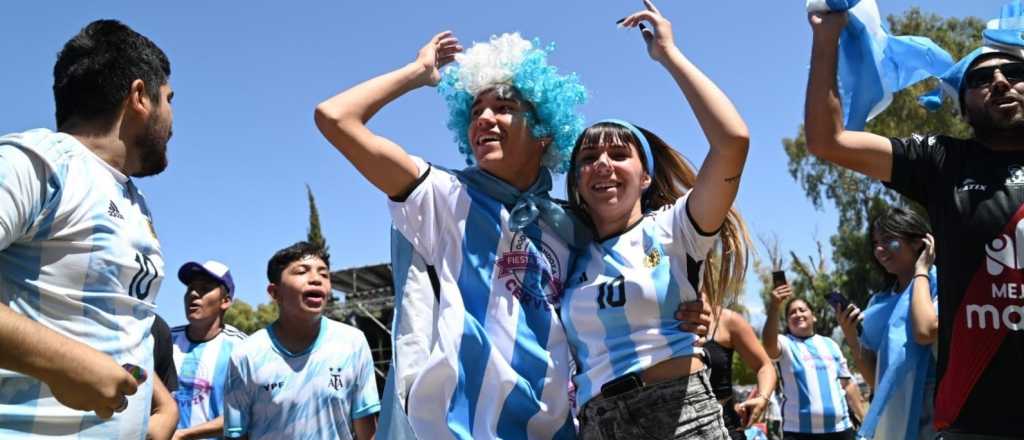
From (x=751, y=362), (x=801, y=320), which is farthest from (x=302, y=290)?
(x=801, y=320)

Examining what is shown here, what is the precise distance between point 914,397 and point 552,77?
8.31 feet

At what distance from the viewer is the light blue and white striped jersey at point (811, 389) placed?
902 centimetres

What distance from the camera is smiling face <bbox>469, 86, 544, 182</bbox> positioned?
11.5 feet

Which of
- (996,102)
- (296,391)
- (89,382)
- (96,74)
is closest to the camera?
(89,382)

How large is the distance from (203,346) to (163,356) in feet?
9.35

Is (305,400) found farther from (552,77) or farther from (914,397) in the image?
(914,397)

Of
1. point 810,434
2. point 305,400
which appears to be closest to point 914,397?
point 305,400

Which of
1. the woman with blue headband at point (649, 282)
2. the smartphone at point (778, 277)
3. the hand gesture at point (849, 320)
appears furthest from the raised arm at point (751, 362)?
the woman with blue headband at point (649, 282)

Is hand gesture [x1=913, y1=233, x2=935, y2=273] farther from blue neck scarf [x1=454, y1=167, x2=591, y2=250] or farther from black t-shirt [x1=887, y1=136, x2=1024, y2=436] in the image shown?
blue neck scarf [x1=454, y1=167, x2=591, y2=250]

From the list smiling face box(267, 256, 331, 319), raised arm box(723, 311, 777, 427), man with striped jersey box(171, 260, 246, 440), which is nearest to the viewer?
raised arm box(723, 311, 777, 427)

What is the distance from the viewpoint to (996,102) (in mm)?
3047

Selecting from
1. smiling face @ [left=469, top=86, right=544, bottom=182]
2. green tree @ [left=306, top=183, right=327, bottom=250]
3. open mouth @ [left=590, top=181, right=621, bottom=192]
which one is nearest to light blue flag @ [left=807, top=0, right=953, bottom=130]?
open mouth @ [left=590, top=181, right=621, bottom=192]

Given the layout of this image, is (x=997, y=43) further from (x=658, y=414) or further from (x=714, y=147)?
(x=658, y=414)

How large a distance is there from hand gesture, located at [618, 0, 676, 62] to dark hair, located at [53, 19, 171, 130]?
1.85 meters
